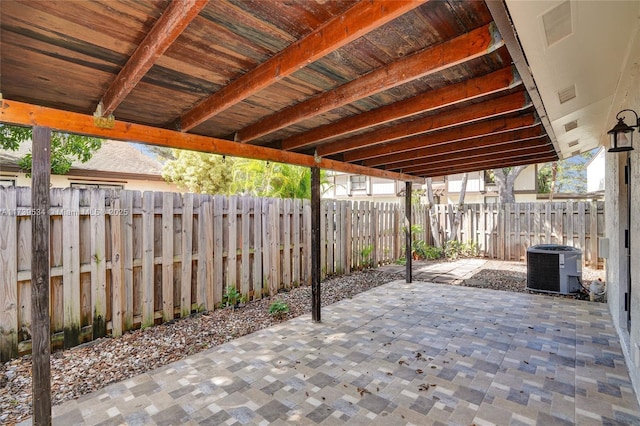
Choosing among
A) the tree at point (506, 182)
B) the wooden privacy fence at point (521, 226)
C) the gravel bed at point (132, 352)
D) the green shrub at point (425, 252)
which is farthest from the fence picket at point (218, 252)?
the tree at point (506, 182)

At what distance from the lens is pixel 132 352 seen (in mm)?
3395

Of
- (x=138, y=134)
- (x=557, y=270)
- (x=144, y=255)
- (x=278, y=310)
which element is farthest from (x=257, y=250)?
(x=557, y=270)

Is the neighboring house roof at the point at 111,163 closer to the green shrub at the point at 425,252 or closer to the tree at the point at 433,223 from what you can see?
the green shrub at the point at 425,252

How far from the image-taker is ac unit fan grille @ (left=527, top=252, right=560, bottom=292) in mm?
5773

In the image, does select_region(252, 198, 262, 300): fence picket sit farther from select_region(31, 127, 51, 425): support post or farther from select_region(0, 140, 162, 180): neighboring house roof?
select_region(0, 140, 162, 180): neighboring house roof

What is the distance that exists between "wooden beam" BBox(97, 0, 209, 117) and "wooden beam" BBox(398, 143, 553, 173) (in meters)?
4.50

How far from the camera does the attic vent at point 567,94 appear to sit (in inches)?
106

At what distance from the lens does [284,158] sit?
4.09 meters

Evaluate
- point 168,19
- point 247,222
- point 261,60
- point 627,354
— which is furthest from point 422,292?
point 168,19

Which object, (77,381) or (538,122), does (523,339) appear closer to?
(538,122)

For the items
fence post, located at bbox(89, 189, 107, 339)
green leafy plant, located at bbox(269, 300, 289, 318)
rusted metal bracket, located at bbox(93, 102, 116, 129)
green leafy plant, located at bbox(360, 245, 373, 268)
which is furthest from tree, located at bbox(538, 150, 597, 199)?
rusted metal bracket, located at bbox(93, 102, 116, 129)

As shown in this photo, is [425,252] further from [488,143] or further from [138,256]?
[138,256]

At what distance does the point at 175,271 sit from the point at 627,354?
536cm

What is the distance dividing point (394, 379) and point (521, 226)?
863 centimetres
